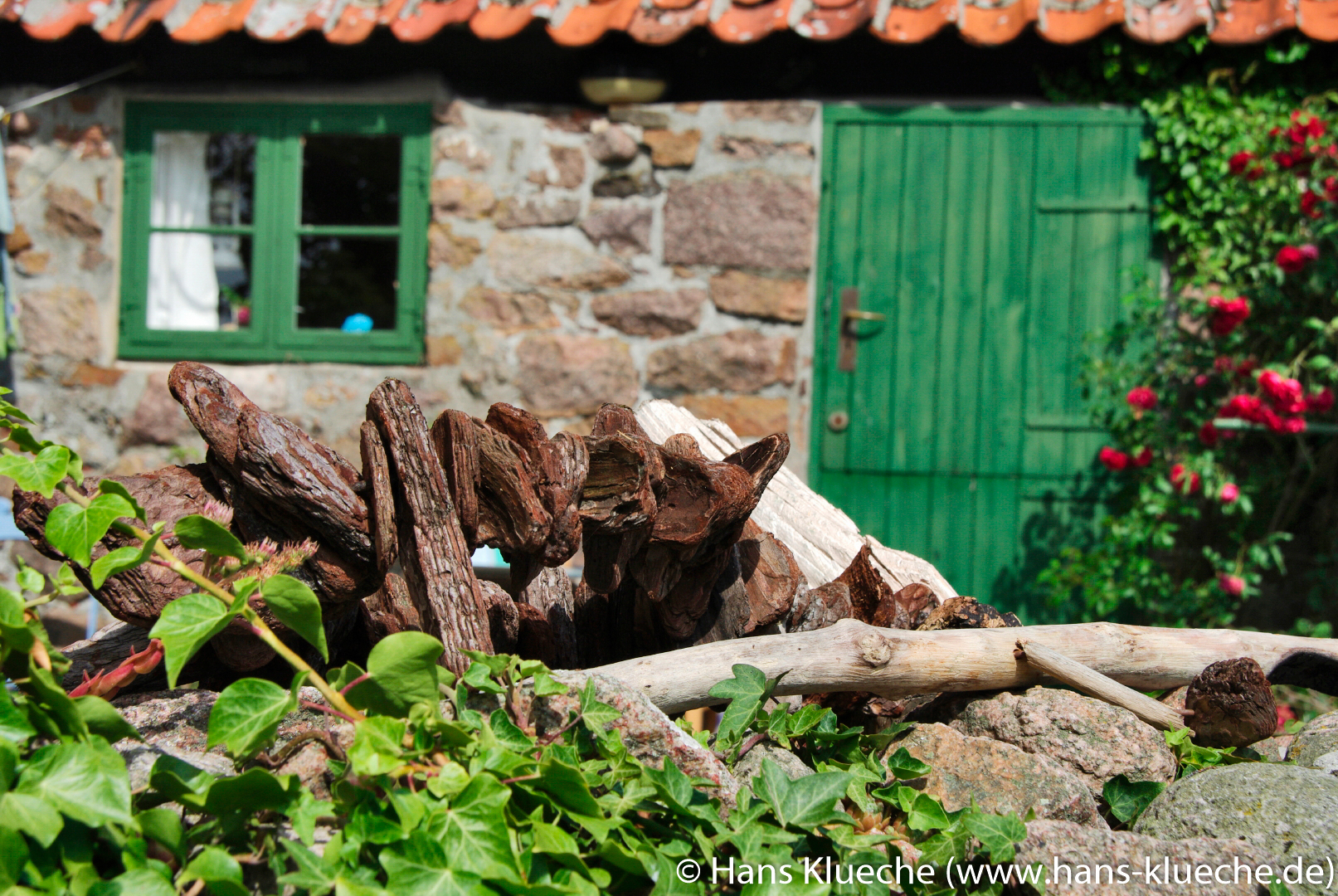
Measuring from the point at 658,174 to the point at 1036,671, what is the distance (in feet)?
9.47

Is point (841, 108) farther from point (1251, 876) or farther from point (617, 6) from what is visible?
point (1251, 876)

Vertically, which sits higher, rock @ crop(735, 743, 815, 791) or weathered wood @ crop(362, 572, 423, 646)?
weathered wood @ crop(362, 572, 423, 646)

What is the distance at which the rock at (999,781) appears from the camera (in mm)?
1283

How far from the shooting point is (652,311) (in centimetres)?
400

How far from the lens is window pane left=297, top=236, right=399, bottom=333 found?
14.1 ft

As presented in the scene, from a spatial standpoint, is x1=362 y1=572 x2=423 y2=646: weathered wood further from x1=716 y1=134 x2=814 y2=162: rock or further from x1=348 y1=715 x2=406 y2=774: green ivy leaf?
x1=716 y1=134 x2=814 y2=162: rock

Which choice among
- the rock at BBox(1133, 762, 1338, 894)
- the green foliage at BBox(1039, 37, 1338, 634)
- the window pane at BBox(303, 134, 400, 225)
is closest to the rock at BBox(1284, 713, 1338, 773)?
the rock at BBox(1133, 762, 1338, 894)

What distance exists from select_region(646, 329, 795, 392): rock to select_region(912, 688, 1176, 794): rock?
8.15ft

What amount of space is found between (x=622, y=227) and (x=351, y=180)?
4.09 feet

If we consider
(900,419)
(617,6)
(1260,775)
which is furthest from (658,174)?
(1260,775)

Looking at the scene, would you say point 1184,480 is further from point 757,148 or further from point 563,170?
point 563,170

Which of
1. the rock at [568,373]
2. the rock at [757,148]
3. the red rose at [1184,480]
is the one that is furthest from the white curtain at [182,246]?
the red rose at [1184,480]

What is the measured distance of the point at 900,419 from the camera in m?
4.07

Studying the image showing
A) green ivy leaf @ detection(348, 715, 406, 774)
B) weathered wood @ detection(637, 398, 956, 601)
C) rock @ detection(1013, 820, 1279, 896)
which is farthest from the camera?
weathered wood @ detection(637, 398, 956, 601)
